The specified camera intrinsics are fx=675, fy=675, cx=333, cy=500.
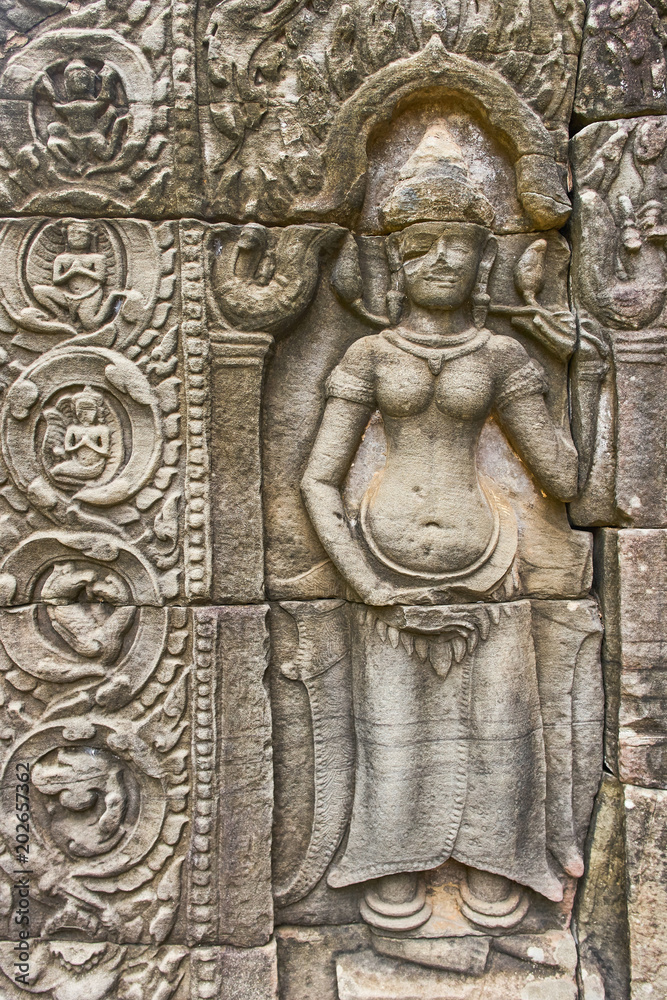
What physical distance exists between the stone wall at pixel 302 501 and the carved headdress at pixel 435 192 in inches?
0.5

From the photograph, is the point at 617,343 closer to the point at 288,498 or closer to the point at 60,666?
the point at 288,498

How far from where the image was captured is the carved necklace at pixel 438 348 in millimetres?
2795

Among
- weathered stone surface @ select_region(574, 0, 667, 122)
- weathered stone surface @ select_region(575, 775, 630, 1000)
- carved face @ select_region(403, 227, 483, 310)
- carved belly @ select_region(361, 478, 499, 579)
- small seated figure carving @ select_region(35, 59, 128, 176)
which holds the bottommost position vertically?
weathered stone surface @ select_region(575, 775, 630, 1000)

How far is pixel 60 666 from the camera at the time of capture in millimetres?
2756

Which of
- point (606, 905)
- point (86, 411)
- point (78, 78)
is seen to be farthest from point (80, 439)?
point (606, 905)

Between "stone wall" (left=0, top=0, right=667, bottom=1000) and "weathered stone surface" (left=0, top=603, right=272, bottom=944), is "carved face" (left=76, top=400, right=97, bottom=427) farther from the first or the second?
"weathered stone surface" (left=0, top=603, right=272, bottom=944)

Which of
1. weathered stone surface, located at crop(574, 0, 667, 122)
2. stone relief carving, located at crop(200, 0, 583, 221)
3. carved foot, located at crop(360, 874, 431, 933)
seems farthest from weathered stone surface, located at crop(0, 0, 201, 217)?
carved foot, located at crop(360, 874, 431, 933)

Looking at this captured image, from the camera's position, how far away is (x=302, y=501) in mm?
2912

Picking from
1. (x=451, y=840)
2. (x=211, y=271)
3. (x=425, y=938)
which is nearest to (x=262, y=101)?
(x=211, y=271)

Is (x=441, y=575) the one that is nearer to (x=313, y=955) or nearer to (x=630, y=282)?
(x=630, y=282)

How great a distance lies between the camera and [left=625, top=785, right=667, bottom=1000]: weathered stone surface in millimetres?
2727

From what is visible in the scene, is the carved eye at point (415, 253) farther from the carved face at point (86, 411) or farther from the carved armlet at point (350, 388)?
the carved face at point (86, 411)

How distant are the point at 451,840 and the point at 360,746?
0.54m

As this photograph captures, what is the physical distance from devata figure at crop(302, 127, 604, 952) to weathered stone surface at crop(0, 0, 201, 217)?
941mm
